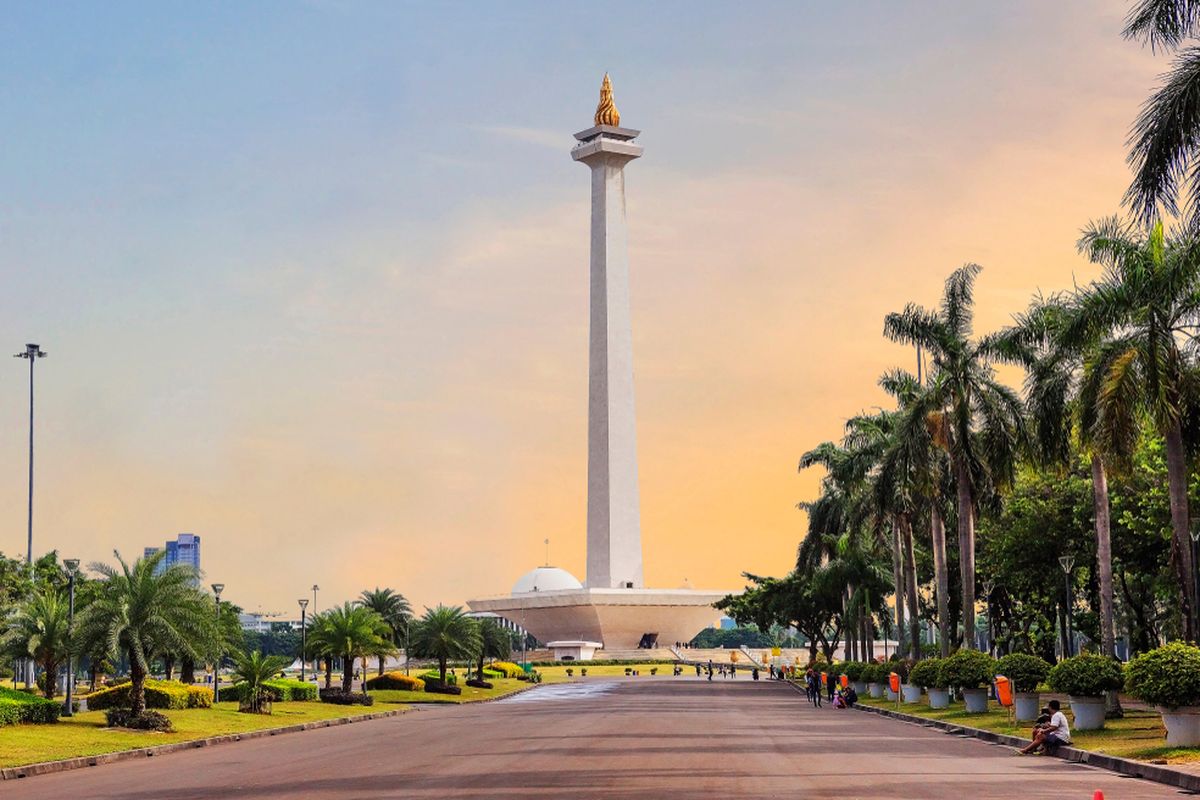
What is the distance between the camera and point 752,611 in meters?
98.0

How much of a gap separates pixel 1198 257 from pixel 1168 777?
1405 cm

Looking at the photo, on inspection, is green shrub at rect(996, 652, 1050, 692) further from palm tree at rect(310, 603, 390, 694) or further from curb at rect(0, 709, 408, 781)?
palm tree at rect(310, 603, 390, 694)

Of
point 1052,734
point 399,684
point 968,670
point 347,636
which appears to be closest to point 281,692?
point 347,636

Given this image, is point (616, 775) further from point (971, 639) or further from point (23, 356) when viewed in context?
point (23, 356)

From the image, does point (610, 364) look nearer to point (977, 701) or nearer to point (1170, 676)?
point (977, 701)

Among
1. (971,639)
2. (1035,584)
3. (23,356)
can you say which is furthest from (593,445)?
(971,639)

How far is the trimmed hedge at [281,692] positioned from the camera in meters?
52.0

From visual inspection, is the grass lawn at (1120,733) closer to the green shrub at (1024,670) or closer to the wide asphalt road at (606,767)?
the green shrub at (1024,670)

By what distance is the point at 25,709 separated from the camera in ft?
126

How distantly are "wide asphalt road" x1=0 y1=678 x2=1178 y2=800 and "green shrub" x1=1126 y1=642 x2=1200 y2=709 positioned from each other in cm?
210

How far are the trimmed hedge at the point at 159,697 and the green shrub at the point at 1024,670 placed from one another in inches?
1002

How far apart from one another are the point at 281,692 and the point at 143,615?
55.1ft

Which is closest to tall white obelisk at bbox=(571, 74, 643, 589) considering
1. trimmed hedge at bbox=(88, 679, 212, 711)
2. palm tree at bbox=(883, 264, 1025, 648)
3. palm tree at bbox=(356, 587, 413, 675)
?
palm tree at bbox=(356, 587, 413, 675)

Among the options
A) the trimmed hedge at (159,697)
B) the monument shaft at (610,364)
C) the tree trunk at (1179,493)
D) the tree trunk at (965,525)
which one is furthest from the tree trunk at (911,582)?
the monument shaft at (610,364)
